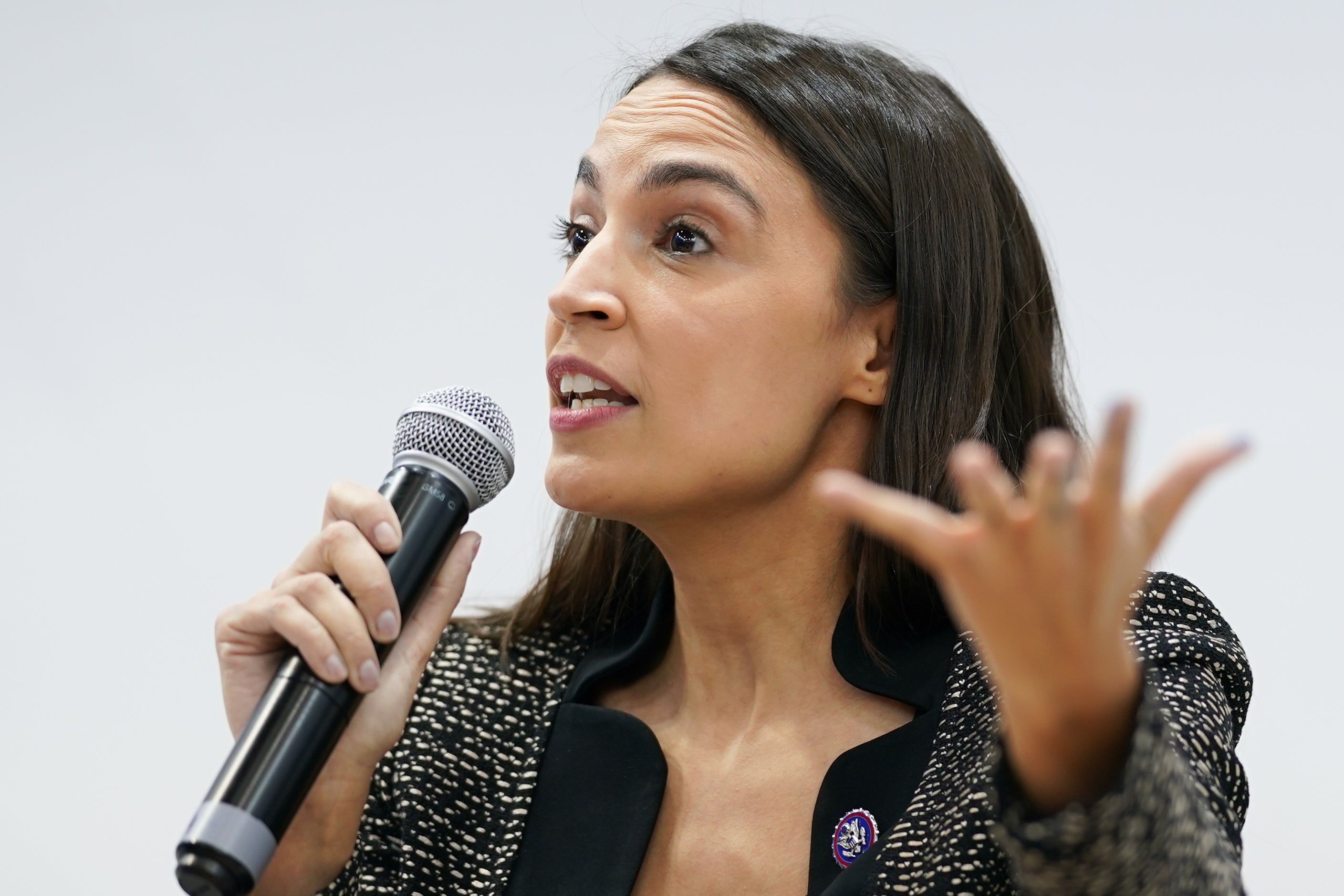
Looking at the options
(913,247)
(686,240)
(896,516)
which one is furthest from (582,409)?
(896,516)

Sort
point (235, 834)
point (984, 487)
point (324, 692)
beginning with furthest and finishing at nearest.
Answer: point (324, 692)
point (235, 834)
point (984, 487)

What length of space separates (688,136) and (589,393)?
0.35 meters

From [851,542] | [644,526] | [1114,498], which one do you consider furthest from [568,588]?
[1114,498]

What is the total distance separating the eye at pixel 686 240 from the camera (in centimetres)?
158

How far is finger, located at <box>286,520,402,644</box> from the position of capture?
124cm

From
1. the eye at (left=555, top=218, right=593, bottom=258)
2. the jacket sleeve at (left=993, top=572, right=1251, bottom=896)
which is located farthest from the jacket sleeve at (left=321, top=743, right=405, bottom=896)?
the jacket sleeve at (left=993, top=572, right=1251, bottom=896)

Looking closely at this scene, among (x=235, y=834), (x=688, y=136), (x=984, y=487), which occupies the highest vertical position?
(x=688, y=136)

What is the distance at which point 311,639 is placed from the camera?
1.21 m

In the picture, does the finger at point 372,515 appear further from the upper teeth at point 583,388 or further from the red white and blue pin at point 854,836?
the red white and blue pin at point 854,836

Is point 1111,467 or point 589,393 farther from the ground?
point 589,393

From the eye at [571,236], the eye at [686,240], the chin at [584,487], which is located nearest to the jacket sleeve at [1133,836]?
the chin at [584,487]

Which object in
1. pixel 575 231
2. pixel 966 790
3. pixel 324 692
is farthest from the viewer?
pixel 575 231

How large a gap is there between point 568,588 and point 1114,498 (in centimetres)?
120

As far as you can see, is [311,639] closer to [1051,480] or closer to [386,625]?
[386,625]
